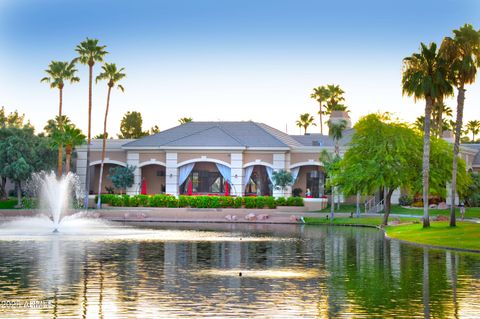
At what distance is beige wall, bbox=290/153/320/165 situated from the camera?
8956 centimetres

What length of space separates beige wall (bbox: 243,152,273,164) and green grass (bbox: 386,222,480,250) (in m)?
32.1

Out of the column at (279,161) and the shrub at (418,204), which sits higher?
the column at (279,161)

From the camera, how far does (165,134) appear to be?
93.4 meters

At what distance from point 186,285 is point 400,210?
184ft

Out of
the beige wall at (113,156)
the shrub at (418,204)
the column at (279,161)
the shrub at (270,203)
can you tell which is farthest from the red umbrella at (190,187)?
the shrub at (418,204)

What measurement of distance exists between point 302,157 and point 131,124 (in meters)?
53.8

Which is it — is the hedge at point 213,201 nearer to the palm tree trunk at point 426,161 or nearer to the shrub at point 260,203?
the shrub at point 260,203

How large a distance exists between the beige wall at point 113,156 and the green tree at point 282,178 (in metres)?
18.4

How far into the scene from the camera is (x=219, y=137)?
296 ft

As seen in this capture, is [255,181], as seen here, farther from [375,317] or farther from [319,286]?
[375,317]

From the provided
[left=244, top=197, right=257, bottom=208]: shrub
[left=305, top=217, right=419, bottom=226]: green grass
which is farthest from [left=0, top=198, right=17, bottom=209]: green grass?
[left=305, top=217, right=419, bottom=226]: green grass

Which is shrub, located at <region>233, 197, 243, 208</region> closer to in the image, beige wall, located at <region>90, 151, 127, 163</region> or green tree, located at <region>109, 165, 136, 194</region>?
green tree, located at <region>109, 165, 136, 194</region>

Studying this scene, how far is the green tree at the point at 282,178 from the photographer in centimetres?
8438

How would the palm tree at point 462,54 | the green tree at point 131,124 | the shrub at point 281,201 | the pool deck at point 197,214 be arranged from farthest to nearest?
the green tree at point 131,124, the shrub at point 281,201, the pool deck at point 197,214, the palm tree at point 462,54
